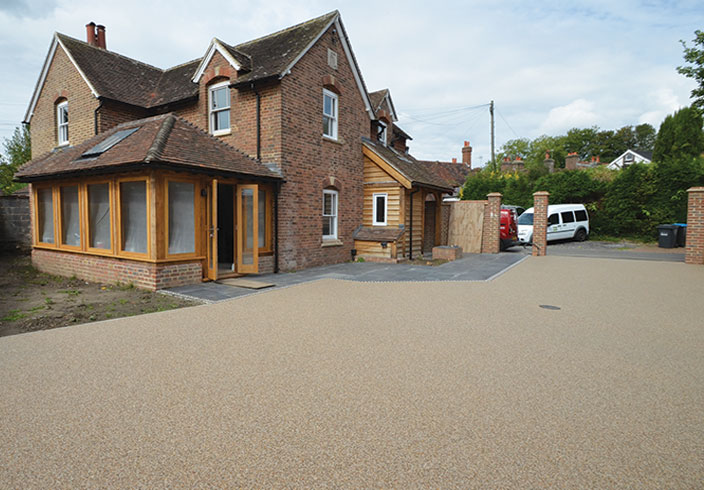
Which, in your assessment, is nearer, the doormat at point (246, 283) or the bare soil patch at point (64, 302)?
the bare soil patch at point (64, 302)

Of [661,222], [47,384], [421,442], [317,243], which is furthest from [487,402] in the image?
[661,222]

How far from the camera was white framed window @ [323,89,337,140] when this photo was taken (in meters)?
13.7

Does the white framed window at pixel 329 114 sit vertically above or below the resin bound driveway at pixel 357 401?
above

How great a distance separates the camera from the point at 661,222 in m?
20.1

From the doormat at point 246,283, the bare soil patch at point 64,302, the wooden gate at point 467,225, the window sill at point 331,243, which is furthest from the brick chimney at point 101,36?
the wooden gate at point 467,225

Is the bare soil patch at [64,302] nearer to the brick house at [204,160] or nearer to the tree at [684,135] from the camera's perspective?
the brick house at [204,160]

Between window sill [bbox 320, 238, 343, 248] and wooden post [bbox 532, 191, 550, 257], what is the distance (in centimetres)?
841

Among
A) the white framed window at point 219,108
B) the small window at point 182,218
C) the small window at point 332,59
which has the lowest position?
the small window at point 182,218

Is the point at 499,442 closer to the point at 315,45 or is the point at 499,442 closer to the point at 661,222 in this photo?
the point at 315,45

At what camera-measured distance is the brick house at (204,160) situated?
9367 mm

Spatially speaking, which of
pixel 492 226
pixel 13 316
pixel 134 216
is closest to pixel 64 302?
pixel 13 316

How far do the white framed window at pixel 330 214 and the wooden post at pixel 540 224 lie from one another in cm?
852

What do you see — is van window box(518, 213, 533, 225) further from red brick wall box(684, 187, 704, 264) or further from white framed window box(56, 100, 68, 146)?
white framed window box(56, 100, 68, 146)

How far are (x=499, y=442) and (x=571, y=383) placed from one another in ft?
5.23
